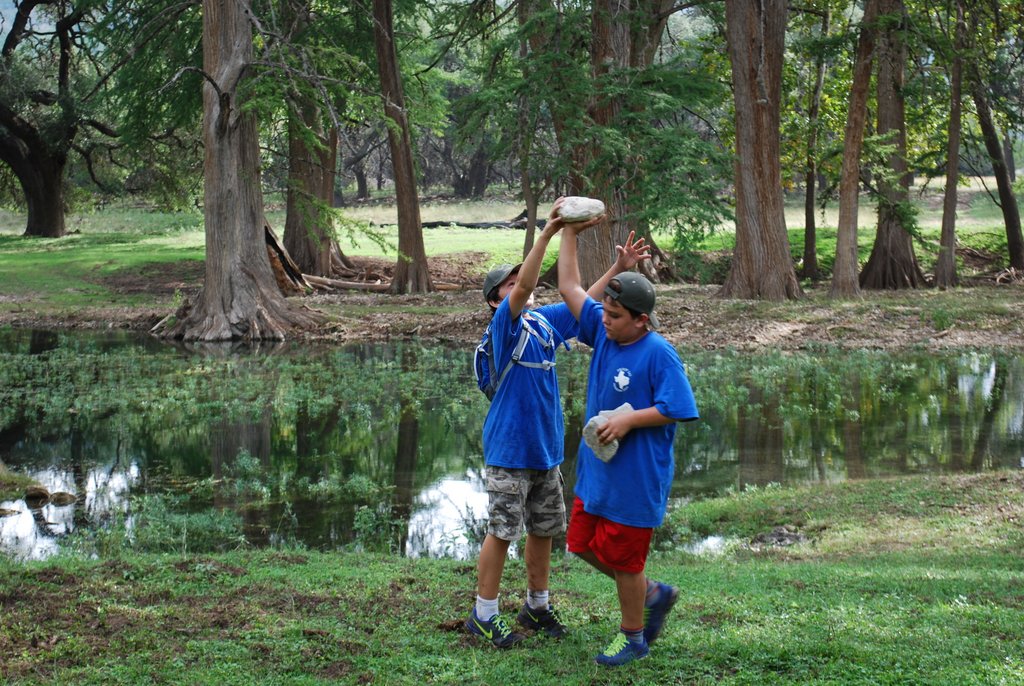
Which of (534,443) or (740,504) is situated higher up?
(534,443)

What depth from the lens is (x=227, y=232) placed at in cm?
2333

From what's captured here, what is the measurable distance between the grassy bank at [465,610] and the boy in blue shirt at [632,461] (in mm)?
263

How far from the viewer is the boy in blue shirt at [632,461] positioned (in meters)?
4.99

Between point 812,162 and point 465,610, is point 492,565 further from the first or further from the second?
point 812,162

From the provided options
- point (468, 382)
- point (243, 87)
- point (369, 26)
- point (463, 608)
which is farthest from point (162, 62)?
point (463, 608)

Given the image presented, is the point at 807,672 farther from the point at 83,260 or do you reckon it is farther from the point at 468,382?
the point at 83,260

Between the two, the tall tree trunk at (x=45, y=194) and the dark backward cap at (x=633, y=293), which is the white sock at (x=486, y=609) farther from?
the tall tree trunk at (x=45, y=194)

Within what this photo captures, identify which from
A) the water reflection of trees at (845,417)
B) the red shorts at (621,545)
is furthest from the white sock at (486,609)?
the water reflection of trees at (845,417)

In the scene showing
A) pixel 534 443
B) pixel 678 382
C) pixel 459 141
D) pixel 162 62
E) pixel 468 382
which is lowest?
pixel 468 382

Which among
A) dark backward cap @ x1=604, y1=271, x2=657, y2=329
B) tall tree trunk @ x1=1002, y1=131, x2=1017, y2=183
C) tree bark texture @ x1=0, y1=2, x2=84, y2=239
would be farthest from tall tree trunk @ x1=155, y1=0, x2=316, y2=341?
tall tree trunk @ x1=1002, y1=131, x2=1017, y2=183

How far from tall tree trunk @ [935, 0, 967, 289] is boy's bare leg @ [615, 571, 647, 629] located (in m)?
24.5

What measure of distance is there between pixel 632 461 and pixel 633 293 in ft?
2.50

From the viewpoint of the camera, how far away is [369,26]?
31.1 m

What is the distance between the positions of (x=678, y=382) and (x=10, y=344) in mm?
19657
